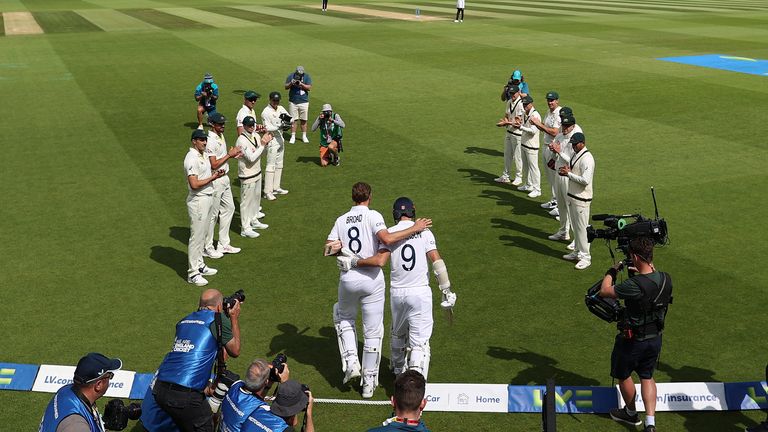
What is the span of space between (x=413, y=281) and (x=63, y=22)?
44.3 m

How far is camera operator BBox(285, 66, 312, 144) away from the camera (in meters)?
20.6

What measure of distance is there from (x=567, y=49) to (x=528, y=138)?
20921 mm

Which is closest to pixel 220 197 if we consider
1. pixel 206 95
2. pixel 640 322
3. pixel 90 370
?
pixel 90 370

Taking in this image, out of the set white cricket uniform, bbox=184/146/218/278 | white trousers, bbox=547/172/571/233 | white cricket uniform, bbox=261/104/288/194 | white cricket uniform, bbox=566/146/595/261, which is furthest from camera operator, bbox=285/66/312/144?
white cricket uniform, bbox=566/146/595/261

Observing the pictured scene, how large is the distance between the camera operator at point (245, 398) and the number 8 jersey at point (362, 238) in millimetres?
2552

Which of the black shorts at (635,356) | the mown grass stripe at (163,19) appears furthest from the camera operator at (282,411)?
the mown grass stripe at (163,19)

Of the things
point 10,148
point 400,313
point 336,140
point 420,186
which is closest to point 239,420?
point 400,313

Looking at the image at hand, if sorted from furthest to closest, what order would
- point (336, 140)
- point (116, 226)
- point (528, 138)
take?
point (336, 140)
point (528, 138)
point (116, 226)

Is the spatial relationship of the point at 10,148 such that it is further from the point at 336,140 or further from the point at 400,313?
the point at 400,313

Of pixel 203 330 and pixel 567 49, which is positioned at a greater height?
pixel 567 49

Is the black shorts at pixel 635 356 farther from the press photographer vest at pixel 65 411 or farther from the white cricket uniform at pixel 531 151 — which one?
the white cricket uniform at pixel 531 151

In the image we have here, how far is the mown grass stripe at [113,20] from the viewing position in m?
43.3

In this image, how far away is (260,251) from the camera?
13453 millimetres

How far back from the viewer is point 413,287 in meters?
8.73
